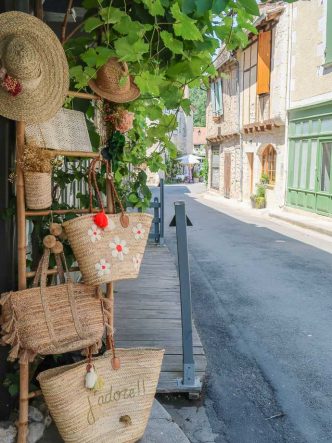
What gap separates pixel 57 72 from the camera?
7.61 ft

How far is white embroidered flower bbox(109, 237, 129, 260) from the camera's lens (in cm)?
237

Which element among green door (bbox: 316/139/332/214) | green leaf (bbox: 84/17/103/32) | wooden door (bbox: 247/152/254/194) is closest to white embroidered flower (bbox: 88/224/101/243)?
green leaf (bbox: 84/17/103/32)

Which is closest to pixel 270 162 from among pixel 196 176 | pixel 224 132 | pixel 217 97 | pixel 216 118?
pixel 224 132

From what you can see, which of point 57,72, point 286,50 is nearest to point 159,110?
point 57,72

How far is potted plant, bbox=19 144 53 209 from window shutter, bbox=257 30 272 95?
54.1 feet

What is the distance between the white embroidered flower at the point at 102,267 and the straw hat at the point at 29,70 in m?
0.73

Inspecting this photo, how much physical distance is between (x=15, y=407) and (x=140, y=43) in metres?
1.99

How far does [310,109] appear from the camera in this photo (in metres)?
14.9

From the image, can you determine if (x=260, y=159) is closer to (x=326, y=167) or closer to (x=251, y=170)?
(x=251, y=170)

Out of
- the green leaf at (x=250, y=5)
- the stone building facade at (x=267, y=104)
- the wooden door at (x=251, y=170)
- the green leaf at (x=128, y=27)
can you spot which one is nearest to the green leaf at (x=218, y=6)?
the green leaf at (x=250, y=5)

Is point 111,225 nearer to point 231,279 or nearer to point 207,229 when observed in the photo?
point 231,279

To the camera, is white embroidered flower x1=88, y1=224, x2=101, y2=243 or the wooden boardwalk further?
the wooden boardwalk

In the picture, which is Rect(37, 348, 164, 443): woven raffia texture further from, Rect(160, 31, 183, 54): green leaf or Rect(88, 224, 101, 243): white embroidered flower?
Rect(160, 31, 183, 54): green leaf

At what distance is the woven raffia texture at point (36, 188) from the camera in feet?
7.55
